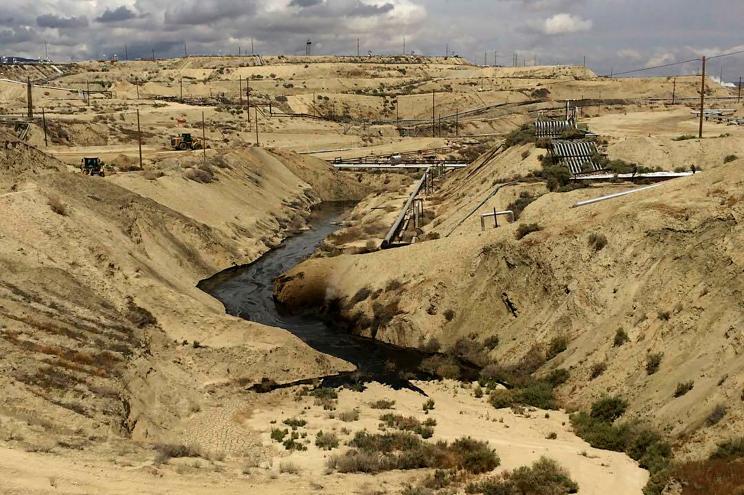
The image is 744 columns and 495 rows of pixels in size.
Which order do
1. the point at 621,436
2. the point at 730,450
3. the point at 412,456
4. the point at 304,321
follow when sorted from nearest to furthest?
the point at 730,450 → the point at 412,456 → the point at 621,436 → the point at 304,321

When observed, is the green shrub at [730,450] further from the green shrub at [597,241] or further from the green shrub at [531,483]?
the green shrub at [597,241]

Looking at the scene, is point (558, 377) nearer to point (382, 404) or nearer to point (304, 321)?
point (382, 404)

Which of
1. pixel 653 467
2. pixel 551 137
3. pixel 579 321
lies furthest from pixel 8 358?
pixel 551 137

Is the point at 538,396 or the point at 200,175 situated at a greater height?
the point at 200,175

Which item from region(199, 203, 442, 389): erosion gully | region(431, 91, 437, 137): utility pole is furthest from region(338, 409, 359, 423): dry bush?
region(431, 91, 437, 137): utility pole

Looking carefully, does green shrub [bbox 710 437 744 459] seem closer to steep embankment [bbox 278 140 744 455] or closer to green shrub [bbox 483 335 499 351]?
steep embankment [bbox 278 140 744 455]

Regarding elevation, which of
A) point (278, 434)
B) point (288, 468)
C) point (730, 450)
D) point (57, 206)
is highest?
point (57, 206)

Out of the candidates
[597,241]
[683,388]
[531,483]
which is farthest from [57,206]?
[683,388]

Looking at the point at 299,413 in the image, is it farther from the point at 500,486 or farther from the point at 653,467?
the point at 653,467
